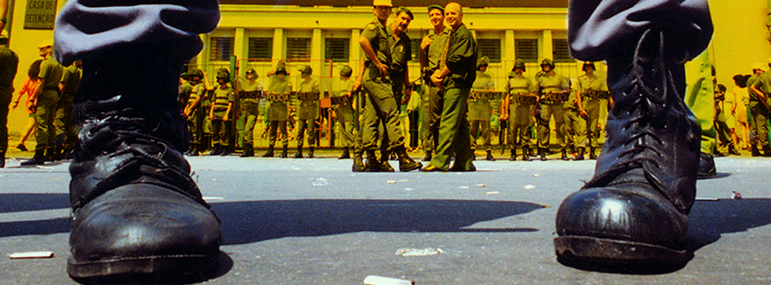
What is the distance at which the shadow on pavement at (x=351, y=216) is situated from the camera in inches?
53.4

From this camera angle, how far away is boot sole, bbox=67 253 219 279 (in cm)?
80

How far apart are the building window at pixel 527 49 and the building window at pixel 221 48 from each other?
11.1 m

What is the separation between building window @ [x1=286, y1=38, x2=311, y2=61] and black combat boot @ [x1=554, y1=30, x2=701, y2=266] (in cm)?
2173

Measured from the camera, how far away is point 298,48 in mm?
22500

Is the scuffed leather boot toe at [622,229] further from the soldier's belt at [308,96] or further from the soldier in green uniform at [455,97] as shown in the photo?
the soldier's belt at [308,96]

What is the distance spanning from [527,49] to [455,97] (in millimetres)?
18266

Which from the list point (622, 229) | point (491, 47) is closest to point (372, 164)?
point (622, 229)

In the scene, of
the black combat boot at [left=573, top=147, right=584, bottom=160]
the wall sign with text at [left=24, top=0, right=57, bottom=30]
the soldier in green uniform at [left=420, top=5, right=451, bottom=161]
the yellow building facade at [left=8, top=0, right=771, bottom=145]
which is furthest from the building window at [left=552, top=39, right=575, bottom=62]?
the wall sign with text at [left=24, top=0, right=57, bottom=30]

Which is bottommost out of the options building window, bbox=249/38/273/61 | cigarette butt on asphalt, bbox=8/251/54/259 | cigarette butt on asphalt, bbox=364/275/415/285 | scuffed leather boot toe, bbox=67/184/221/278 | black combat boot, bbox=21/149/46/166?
black combat boot, bbox=21/149/46/166

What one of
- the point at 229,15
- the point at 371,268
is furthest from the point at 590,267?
the point at 229,15

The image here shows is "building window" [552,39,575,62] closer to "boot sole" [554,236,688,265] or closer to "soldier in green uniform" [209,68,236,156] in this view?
"soldier in green uniform" [209,68,236,156]

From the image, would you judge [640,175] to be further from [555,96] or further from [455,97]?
[555,96]

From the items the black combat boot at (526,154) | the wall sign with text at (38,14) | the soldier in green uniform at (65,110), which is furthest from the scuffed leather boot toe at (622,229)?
the wall sign with text at (38,14)

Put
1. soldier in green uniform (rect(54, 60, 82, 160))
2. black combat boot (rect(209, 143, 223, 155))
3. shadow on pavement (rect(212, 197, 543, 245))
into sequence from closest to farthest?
shadow on pavement (rect(212, 197, 543, 245)) → soldier in green uniform (rect(54, 60, 82, 160)) → black combat boot (rect(209, 143, 223, 155))
